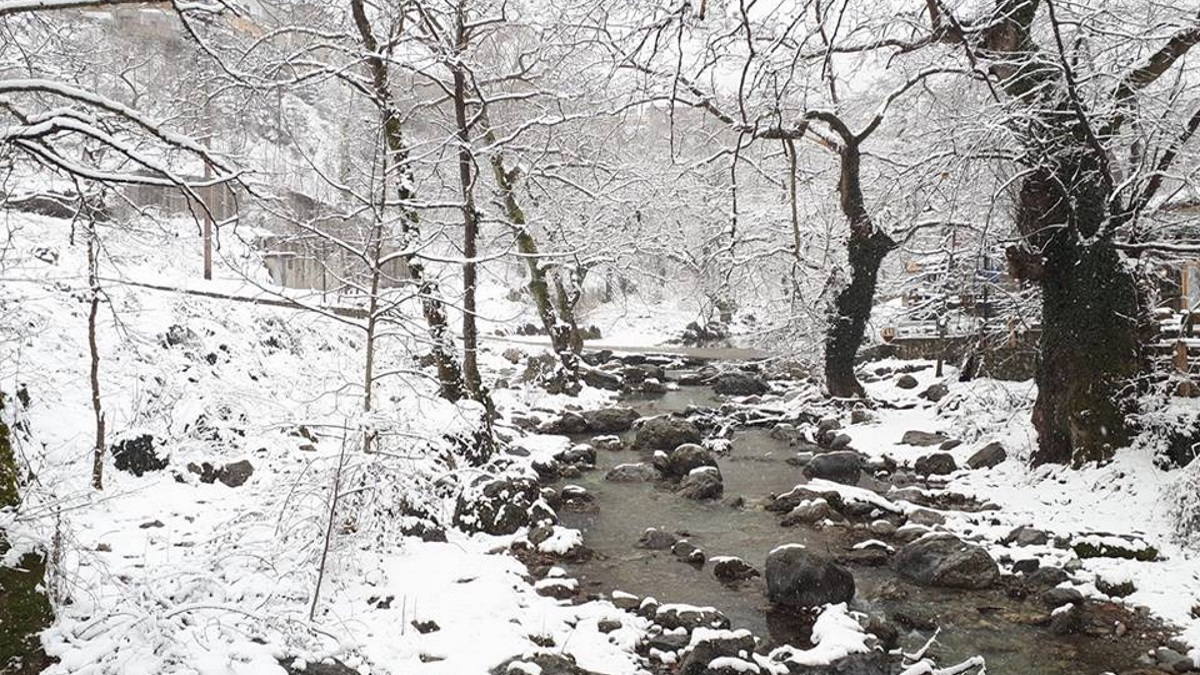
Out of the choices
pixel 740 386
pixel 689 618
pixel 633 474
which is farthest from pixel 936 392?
pixel 689 618

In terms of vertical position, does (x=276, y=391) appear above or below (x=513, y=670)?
above

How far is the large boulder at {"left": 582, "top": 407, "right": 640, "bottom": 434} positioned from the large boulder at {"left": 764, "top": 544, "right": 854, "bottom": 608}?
9095 mm

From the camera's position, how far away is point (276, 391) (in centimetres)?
1163

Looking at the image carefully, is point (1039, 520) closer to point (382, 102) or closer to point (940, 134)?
point (940, 134)

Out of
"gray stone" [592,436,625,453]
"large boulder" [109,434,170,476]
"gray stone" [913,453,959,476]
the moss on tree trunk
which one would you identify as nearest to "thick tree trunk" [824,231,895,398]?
"gray stone" [913,453,959,476]

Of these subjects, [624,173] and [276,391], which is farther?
[624,173]

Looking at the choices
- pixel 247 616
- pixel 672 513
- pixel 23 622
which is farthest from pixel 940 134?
pixel 23 622

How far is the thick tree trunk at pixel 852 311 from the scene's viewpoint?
16.4 m

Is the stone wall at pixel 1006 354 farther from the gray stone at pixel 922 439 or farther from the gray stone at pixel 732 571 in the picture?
the gray stone at pixel 732 571

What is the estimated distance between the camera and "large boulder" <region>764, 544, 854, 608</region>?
753cm

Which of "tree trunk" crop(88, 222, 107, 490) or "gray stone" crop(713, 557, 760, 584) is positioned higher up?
"tree trunk" crop(88, 222, 107, 490)

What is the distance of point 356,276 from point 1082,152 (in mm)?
8074

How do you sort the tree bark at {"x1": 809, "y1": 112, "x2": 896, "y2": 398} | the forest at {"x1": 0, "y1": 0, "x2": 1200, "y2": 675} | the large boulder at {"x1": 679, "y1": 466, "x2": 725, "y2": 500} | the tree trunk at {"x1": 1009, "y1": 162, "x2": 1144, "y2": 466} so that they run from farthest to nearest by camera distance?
1. the tree bark at {"x1": 809, "y1": 112, "x2": 896, "y2": 398}
2. the large boulder at {"x1": 679, "y1": 466, "x2": 725, "y2": 500}
3. the tree trunk at {"x1": 1009, "y1": 162, "x2": 1144, "y2": 466}
4. the forest at {"x1": 0, "y1": 0, "x2": 1200, "y2": 675}

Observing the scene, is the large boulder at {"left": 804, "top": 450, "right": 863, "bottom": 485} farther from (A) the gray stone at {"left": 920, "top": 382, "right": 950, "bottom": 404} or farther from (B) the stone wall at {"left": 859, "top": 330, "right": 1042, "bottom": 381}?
(A) the gray stone at {"left": 920, "top": 382, "right": 950, "bottom": 404}
